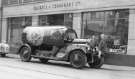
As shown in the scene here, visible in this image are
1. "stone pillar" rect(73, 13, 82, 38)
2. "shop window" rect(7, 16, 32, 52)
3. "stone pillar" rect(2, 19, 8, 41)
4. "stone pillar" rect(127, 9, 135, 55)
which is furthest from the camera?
"stone pillar" rect(2, 19, 8, 41)

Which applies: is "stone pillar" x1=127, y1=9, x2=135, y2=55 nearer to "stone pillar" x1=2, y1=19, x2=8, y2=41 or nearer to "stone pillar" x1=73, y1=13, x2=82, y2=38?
"stone pillar" x1=73, y1=13, x2=82, y2=38

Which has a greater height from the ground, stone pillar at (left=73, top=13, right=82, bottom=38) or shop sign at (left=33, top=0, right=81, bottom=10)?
shop sign at (left=33, top=0, right=81, bottom=10)

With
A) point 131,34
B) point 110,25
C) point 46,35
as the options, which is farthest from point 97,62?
point 110,25

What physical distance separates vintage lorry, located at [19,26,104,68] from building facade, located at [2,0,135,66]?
3037 mm

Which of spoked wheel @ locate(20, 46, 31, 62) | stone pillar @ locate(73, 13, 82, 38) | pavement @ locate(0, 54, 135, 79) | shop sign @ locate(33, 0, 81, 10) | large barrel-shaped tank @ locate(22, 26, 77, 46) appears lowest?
pavement @ locate(0, 54, 135, 79)

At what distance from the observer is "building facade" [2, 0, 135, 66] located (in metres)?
16.9

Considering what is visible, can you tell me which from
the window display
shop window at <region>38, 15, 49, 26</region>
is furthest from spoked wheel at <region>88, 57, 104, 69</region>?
shop window at <region>38, 15, 49, 26</region>

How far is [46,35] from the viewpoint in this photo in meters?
14.3

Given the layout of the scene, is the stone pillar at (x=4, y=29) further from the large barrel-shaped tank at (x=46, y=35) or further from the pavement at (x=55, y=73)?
the pavement at (x=55, y=73)

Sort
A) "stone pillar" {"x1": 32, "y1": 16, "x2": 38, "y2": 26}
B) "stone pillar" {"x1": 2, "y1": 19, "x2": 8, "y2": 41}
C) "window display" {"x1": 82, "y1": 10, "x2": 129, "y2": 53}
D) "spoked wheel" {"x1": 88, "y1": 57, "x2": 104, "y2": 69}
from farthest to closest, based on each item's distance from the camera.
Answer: "stone pillar" {"x1": 2, "y1": 19, "x2": 8, "y2": 41}, "stone pillar" {"x1": 32, "y1": 16, "x2": 38, "y2": 26}, "window display" {"x1": 82, "y1": 10, "x2": 129, "y2": 53}, "spoked wheel" {"x1": 88, "y1": 57, "x2": 104, "y2": 69}

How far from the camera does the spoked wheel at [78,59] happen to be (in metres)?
12.2

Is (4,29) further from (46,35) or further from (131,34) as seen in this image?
(131,34)

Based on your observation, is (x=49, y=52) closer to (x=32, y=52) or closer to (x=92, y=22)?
(x=32, y=52)

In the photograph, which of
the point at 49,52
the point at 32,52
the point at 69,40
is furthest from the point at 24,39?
the point at 69,40
